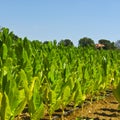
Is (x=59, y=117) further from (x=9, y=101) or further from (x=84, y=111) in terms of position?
(x=9, y=101)

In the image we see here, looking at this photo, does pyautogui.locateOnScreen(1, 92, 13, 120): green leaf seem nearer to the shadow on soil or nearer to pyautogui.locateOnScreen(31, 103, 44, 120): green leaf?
pyautogui.locateOnScreen(31, 103, 44, 120): green leaf

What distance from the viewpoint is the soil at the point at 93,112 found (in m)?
5.37

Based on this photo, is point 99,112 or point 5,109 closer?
point 5,109

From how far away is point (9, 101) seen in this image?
3.18m

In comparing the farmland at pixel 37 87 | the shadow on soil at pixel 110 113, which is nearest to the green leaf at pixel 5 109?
the farmland at pixel 37 87

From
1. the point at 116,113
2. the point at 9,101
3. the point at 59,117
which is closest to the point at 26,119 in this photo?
the point at 59,117

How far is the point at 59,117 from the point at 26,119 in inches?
20.5

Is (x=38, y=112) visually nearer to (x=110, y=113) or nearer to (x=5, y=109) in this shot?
(x=5, y=109)

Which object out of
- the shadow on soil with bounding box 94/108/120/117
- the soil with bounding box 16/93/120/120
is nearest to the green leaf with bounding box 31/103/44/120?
the soil with bounding box 16/93/120/120

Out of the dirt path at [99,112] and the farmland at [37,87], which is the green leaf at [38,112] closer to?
the farmland at [37,87]

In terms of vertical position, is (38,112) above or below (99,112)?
above

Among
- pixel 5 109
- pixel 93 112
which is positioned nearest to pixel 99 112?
pixel 93 112

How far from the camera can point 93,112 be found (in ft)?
19.3

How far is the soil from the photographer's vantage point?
17.6 ft
